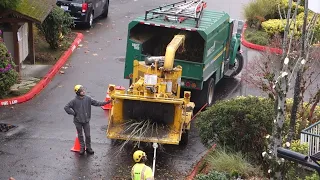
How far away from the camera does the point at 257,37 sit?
76.6ft

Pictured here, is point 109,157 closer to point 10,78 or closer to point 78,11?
point 10,78

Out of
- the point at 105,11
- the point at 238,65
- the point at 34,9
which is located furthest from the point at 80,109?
the point at 105,11

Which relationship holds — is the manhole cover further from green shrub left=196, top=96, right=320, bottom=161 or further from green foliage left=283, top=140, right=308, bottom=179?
green foliage left=283, top=140, right=308, bottom=179

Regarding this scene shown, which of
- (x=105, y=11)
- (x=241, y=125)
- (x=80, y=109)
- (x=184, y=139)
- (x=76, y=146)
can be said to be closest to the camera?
(x=241, y=125)

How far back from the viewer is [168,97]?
12984mm

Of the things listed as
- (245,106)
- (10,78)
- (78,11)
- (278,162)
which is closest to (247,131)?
(245,106)

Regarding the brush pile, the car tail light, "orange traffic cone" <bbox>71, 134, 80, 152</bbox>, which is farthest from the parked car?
the brush pile

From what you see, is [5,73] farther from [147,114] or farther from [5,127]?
[147,114]

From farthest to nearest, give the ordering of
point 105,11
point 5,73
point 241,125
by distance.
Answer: point 105,11 → point 5,73 → point 241,125

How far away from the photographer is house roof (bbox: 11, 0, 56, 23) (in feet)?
55.6

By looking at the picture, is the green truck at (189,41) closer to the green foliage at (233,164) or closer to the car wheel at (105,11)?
the green foliage at (233,164)

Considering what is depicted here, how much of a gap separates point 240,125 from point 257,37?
11973 mm

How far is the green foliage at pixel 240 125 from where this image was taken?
38.2 feet

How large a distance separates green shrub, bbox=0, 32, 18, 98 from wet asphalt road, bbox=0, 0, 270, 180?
20.8 inches
